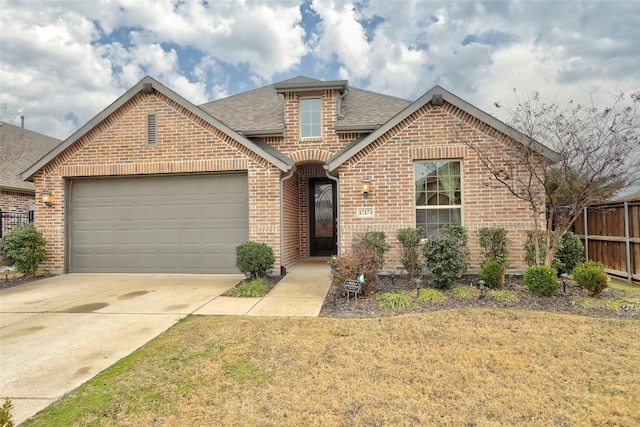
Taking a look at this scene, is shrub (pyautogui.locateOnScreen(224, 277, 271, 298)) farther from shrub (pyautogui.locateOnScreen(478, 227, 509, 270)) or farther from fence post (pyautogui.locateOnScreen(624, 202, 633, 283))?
fence post (pyautogui.locateOnScreen(624, 202, 633, 283))

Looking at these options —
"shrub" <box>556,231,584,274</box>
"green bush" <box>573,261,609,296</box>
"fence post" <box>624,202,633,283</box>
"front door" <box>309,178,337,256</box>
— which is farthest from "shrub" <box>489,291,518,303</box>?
"front door" <box>309,178,337,256</box>

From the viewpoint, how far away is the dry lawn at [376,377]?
110 inches

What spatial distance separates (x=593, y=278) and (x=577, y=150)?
2.56 meters

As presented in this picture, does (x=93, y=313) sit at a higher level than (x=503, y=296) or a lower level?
lower

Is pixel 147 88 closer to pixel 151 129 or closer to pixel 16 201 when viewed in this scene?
pixel 151 129

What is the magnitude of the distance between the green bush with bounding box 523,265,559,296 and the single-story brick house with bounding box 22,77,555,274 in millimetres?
2067

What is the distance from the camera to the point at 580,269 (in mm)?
6391

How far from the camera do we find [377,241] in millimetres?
8094

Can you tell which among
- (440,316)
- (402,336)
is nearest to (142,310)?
(402,336)

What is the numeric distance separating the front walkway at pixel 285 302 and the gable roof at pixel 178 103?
3.03 meters

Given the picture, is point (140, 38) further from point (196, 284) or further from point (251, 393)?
point (251, 393)

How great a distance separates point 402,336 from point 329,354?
3.70 ft

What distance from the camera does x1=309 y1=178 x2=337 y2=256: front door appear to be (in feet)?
40.3

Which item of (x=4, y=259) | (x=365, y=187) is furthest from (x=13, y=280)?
(x=365, y=187)
